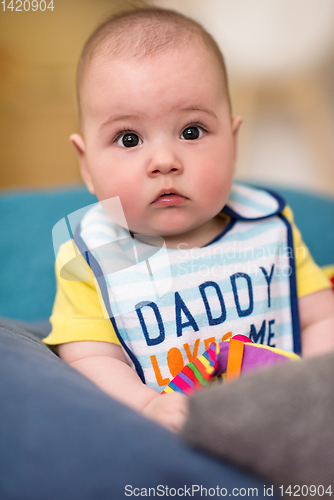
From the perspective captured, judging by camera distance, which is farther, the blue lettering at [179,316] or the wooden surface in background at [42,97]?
the wooden surface in background at [42,97]

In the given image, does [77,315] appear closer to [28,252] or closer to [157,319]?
[157,319]

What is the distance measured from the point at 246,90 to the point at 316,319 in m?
1.87

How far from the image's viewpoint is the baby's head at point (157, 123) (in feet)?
2.09

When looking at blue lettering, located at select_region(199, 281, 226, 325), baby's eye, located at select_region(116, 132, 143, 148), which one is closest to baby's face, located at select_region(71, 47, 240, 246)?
baby's eye, located at select_region(116, 132, 143, 148)

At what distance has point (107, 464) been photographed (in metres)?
0.36

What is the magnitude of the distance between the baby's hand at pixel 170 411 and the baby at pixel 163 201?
81 mm

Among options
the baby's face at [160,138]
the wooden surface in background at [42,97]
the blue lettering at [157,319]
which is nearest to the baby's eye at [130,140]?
the baby's face at [160,138]

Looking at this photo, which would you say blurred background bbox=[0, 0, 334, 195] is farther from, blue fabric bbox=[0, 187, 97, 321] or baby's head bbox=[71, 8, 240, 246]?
baby's head bbox=[71, 8, 240, 246]

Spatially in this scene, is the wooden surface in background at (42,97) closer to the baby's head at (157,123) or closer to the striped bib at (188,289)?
the baby's head at (157,123)

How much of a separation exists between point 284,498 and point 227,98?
62cm

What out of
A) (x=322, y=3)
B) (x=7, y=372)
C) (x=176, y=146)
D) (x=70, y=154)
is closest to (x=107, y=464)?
(x=7, y=372)

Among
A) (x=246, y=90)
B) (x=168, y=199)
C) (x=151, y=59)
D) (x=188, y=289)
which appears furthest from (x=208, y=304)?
(x=246, y=90)

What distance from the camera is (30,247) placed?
102cm

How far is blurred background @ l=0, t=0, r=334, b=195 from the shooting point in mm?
1592
